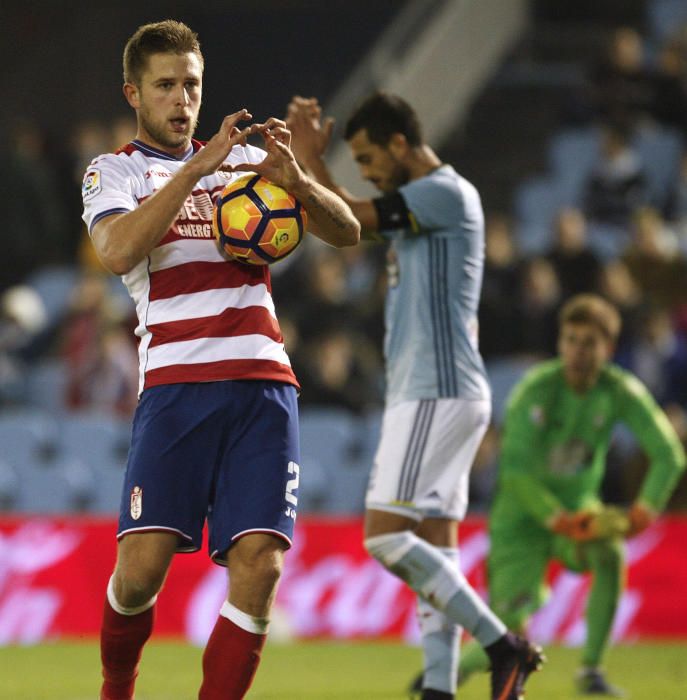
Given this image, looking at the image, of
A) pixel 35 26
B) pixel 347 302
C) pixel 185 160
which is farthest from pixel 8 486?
pixel 35 26

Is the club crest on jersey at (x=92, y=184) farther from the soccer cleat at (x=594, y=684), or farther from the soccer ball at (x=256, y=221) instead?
the soccer cleat at (x=594, y=684)

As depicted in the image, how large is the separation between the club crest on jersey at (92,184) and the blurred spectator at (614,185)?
991 cm

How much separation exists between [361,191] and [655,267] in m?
2.87

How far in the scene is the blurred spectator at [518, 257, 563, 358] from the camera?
12500 millimetres

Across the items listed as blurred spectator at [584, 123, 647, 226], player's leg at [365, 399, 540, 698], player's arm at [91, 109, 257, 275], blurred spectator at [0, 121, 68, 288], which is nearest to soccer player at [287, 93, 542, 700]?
player's leg at [365, 399, 540, 698]

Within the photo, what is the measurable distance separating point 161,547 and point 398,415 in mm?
1713

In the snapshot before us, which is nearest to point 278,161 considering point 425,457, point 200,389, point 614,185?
point 200,389

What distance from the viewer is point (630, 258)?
44.2 ft

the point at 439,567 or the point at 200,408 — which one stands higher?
the point at 200,408

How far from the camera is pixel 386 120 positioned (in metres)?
6.49

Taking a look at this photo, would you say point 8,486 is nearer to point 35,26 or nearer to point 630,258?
point 630,258

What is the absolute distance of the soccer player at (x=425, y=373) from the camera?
6215mm

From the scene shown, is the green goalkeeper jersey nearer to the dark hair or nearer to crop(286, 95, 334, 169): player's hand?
the dark hair

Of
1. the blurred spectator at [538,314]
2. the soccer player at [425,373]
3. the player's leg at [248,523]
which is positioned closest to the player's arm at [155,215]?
the player's leg at [248,523]
